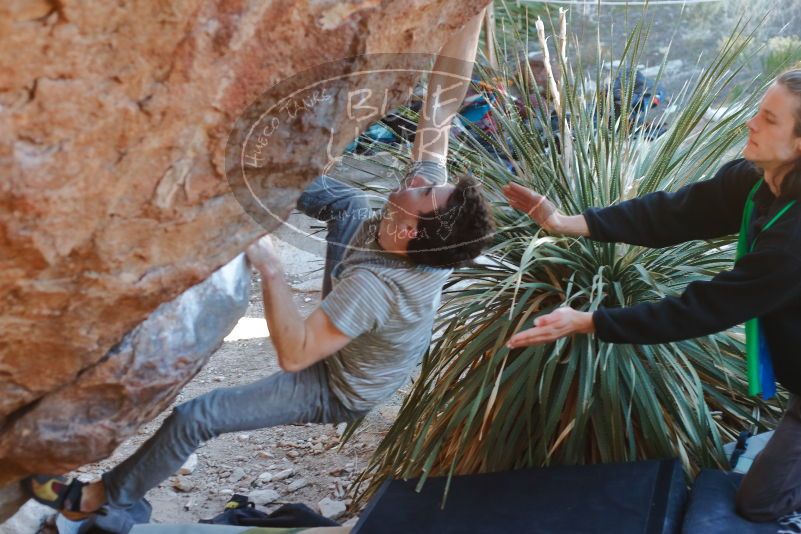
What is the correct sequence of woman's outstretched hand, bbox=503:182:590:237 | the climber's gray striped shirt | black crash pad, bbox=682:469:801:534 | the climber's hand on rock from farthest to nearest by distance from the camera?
woman's outstretched hand, bbox=503:182:590:237 < black crash pad, bbox=682:469:801:534 < the climber's gray striped shirt < the climber's hand on rock

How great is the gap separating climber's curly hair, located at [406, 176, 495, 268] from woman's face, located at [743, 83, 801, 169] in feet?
2.22

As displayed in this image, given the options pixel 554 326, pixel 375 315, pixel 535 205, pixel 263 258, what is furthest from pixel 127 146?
pixel 535 205

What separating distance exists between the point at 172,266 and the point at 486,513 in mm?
1274

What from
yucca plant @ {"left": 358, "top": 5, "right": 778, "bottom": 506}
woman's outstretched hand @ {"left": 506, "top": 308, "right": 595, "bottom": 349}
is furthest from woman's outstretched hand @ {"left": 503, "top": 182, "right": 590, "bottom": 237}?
woman's outstretched hand @ {"left": 506, "top": 308, "right": 595, "bottom": 349}

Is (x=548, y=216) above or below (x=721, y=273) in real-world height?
above

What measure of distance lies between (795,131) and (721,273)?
1.23 ft

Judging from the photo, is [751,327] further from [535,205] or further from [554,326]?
[535,205]

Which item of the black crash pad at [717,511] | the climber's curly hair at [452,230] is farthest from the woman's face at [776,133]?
the black crash pad at [717,511]

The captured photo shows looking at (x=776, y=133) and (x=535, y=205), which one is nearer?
(x=776, y=133)

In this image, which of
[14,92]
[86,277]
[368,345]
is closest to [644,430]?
[368,345]

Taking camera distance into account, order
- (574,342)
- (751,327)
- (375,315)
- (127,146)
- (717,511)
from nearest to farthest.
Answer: (127,146) < (375,315) < (751,327) < (717,511) < (574,342)

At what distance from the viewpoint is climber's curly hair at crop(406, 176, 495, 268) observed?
2201 millimetres

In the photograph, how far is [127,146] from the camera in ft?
5.65

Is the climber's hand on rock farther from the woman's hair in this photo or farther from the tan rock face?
the woman's hair
